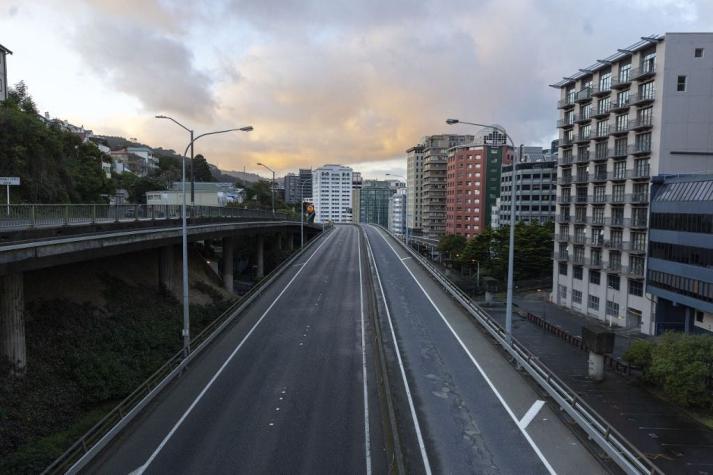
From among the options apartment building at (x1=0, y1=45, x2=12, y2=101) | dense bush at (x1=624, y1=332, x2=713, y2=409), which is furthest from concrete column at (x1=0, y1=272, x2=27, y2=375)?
apartment building at (x1=0, y1=45, x2=12, y2=101)

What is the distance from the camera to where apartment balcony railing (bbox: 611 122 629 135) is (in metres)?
50.9

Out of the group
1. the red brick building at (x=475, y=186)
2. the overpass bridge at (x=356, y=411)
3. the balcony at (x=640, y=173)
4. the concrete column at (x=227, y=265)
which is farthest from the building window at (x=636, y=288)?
the red brick building at (x=475, y=186)

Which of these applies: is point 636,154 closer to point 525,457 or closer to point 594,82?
point 594,82

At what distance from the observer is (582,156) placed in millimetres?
59500

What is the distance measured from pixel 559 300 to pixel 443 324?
40.0 meters

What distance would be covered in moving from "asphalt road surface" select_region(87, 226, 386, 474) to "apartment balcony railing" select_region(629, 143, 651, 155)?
34.9 m

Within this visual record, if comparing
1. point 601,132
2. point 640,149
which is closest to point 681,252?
point 640,149

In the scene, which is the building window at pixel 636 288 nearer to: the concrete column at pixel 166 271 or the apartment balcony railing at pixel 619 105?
the apartment balcony railing at pixel 619 105

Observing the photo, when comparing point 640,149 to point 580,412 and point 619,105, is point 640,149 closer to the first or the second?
point 619,105

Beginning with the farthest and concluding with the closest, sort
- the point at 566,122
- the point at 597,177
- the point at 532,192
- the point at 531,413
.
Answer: the point at 532,192, the point at 566,122, the point at 597,177, the point at 531,413

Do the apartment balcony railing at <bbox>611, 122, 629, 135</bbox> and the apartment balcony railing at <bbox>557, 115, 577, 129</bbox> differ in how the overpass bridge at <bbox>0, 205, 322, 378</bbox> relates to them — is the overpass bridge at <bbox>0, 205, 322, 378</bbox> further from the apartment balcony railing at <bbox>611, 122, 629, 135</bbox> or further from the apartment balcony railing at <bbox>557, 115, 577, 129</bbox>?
the apartment balcony railing at <bbox>557, 115, 577, 129</bbox>

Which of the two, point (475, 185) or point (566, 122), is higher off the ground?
point (566, 122)

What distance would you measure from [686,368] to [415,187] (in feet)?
503

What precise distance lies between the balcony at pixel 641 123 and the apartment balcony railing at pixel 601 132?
432 centimetres
